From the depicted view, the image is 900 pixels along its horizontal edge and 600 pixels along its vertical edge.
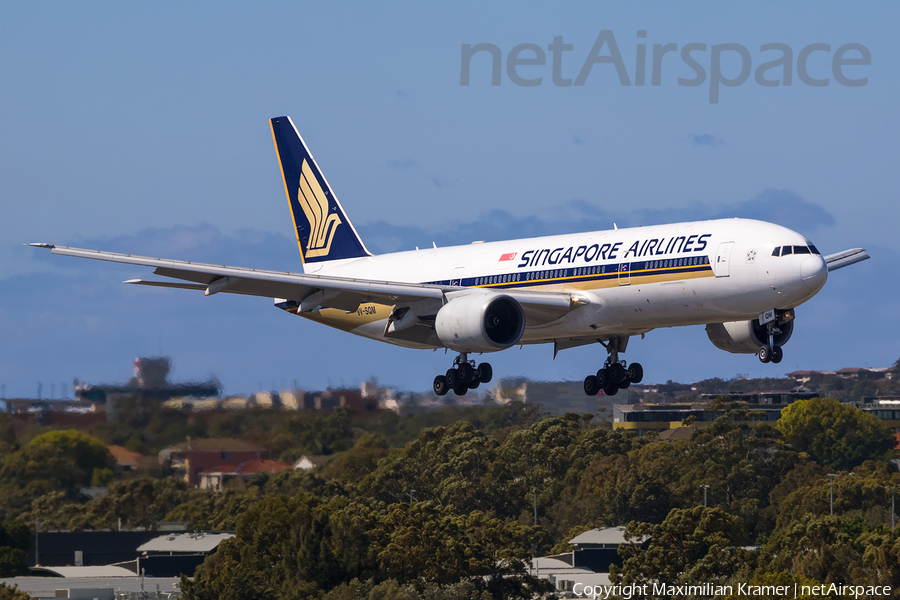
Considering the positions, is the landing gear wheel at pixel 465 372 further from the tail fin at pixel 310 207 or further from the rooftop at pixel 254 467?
the rooftop at pixel 254 467

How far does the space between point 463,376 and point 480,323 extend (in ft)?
12.8

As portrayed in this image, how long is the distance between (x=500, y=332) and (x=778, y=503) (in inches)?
2903

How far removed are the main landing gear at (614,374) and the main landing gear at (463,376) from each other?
3.92 meters

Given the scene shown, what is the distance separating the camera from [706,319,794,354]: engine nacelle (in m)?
42.1

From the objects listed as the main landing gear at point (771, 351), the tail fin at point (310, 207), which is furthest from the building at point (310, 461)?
the main landing gear at point (771, 351)

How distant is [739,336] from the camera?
42.5m

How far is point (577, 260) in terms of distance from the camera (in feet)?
133

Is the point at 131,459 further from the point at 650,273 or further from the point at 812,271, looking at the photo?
the point at 812,271

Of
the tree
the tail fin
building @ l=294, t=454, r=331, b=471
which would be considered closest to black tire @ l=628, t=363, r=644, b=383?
the tail fin

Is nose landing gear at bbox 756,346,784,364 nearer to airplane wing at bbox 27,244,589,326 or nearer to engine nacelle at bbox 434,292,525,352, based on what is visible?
airplane wing at bbox 27,244,589,326

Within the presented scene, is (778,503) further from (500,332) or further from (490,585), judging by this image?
(500,332)

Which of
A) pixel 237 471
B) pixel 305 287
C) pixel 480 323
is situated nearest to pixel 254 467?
pixel 237 471

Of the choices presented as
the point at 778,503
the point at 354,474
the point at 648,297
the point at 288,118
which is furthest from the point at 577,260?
the point at 778,503

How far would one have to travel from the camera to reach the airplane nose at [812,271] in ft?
119
